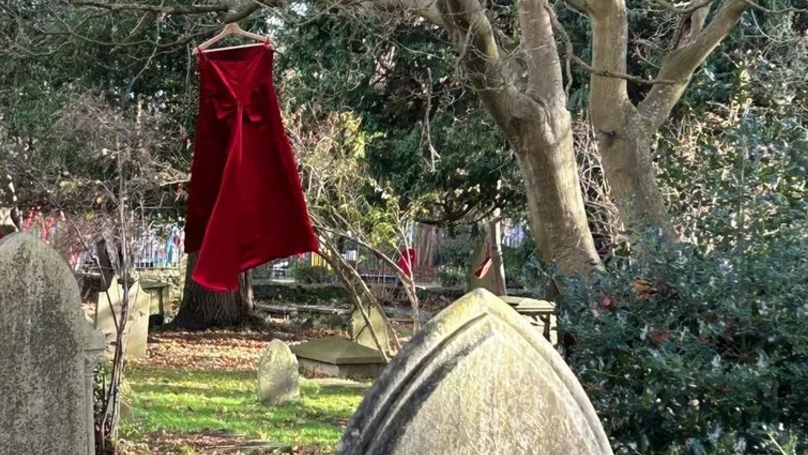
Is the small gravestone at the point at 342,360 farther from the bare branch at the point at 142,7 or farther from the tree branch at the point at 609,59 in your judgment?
the tree branch at the point at 609,59

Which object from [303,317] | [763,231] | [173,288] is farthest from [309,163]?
[173,288]

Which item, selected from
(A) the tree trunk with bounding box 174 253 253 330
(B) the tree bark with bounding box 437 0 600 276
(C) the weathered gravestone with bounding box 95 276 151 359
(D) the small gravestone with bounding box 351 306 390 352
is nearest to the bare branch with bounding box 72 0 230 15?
(B) the tree bark with bounding box 437 0 600 276

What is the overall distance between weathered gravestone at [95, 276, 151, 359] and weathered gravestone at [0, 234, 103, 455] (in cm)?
622

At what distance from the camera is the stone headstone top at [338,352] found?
11.4 meters

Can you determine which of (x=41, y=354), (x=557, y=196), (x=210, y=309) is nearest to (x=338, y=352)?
(x=210, y=309)

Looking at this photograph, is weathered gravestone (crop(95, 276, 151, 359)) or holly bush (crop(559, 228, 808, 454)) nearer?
holly bush (crop(559, 228, 808, 454))

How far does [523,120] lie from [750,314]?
2391mm

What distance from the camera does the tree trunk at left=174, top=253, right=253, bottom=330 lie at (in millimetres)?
16359

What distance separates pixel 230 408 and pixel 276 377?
0.56 metres

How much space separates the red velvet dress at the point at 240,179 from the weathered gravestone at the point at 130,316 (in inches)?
200

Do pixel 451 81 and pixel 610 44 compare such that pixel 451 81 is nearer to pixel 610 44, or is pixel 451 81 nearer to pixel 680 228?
pixel 610 44

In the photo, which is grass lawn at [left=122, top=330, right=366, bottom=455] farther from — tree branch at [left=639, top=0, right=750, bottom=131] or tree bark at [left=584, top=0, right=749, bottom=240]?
tree branch at [left=639, top=0, right=750, bottom=131]

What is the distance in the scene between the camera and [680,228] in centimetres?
531

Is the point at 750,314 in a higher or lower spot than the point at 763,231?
lower
